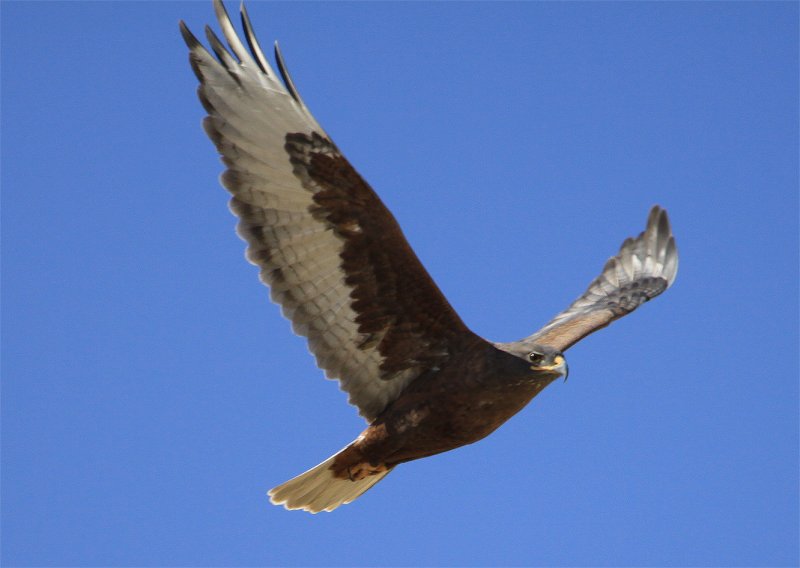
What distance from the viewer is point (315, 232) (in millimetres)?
7867

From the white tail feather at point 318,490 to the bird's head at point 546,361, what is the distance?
1532mm

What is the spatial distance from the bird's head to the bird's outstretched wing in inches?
77.4

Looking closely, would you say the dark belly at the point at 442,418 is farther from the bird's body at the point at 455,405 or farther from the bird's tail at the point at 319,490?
the bird's tail at the point at 319,490

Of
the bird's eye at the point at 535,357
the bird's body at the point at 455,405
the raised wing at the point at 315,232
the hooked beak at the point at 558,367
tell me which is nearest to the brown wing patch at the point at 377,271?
the raised wing at the point at 315,232

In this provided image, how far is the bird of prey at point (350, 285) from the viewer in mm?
7613

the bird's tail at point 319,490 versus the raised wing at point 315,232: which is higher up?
the raised wing at point 315,232

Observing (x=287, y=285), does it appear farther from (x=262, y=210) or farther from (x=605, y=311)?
(x=605, y=311)

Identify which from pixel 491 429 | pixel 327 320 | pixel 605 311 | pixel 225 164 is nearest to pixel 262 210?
pixel 225 164

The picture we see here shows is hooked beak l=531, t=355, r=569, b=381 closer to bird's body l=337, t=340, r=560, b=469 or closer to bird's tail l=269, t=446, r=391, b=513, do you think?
bird's body l=337, t=340, r=560, b=469

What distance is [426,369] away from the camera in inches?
327

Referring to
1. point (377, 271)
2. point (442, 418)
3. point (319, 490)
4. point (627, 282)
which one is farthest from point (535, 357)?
point (627, 282)

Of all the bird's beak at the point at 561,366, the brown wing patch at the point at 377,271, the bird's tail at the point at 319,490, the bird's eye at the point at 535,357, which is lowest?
the bird's beak at the point at 561,366

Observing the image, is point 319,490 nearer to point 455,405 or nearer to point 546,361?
point 455,405

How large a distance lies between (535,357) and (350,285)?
136 centimetres
